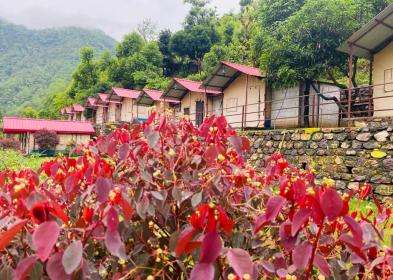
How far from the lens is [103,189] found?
1.21 meters

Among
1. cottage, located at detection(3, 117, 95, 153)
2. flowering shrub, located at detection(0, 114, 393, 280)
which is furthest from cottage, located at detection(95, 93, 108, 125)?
flowering shrub, located at detection(0, 114, 393, 280)

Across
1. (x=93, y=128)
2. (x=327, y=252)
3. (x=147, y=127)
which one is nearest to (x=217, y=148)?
(x=147, y=127)

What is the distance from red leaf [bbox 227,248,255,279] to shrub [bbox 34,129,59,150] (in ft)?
95.0

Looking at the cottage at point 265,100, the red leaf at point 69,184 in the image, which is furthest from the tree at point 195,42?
the red leaf at point 69,184

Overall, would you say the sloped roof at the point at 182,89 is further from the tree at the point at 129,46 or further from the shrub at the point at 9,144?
the tree at the point at 129,46

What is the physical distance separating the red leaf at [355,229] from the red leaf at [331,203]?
0.04m

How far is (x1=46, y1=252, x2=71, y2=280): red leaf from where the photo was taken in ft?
3.14

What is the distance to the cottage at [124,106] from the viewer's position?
1222 inches

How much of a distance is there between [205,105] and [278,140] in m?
9.91

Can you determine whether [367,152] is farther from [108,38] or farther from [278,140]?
[108,38]

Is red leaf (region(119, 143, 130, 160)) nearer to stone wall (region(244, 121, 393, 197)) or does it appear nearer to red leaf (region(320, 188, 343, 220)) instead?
red leaf (region(320, 188, 343, 220))

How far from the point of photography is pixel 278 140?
39.2ft

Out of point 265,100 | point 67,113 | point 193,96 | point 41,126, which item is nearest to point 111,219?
point 265,100

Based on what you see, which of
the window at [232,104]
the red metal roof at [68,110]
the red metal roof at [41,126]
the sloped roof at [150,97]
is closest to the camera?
the window at [232,104]
